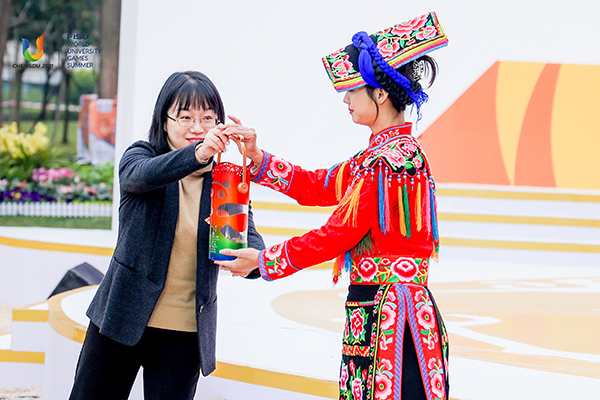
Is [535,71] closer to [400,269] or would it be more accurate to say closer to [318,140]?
[318,140]

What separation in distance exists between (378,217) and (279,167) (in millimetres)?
457

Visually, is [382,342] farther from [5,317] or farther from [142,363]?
[5,317]

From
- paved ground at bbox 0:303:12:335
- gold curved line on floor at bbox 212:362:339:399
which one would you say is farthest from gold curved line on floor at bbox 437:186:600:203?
gold curved line on floor at bbox 212:362:339:399

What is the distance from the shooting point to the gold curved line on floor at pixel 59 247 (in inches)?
197

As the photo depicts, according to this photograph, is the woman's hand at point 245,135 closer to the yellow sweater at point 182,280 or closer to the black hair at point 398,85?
the yellow sweater at point 182,280

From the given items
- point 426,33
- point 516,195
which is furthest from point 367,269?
point 516,195

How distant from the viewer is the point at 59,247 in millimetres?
5098

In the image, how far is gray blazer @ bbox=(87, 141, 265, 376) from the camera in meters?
1.52

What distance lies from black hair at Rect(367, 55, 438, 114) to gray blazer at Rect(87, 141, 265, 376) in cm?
49

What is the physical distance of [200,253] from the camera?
160cm

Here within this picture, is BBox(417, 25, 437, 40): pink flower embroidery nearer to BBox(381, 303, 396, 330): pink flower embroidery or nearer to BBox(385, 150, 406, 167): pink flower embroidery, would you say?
BBox(385, 150, 406, 167): pink flower embroidery

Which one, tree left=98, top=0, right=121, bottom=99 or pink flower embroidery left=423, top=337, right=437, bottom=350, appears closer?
pink flower embroidery left=423, top=337, right=437, bottom=350

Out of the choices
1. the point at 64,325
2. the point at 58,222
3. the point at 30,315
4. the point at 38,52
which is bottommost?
the point at 30,315

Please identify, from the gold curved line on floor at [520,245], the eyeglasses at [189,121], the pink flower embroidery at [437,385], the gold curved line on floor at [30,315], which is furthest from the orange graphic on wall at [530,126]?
the pink flower embroidery at [437,385]
